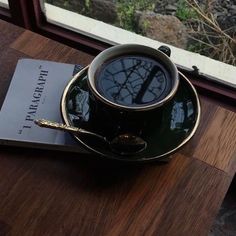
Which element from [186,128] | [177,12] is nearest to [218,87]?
[177,12]

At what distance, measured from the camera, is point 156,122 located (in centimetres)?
52

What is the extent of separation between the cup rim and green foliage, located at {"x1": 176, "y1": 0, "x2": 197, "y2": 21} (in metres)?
0.37

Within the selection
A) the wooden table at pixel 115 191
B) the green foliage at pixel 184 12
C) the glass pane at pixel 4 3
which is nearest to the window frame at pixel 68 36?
the glass pane at pixel 4 3

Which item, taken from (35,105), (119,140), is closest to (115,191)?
(119,140)

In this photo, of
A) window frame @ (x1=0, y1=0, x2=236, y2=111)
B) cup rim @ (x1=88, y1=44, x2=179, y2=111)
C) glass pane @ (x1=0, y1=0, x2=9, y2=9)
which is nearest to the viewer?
cup rim @ (x1=88, y1=44, x2=179, y2=111)

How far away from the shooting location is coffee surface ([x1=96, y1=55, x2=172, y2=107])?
1.60ft

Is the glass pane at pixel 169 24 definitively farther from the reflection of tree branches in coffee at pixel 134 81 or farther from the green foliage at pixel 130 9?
the reflection of tree branches in coffee at pixel 134 81

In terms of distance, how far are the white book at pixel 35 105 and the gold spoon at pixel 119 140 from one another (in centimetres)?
3

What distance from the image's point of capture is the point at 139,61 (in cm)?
52

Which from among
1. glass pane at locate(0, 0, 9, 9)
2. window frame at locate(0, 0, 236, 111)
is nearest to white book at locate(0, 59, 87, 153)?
window frame at locate(0, 0, 236, 111)

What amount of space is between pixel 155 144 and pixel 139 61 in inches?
4.2

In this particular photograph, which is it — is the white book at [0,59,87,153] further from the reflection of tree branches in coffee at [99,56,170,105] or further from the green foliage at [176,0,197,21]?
the green foliage at [176,0,197,21]

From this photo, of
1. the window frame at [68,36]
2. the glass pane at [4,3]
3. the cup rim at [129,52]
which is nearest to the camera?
the cup rim at [129,52]

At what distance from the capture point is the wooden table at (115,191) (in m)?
0.50
